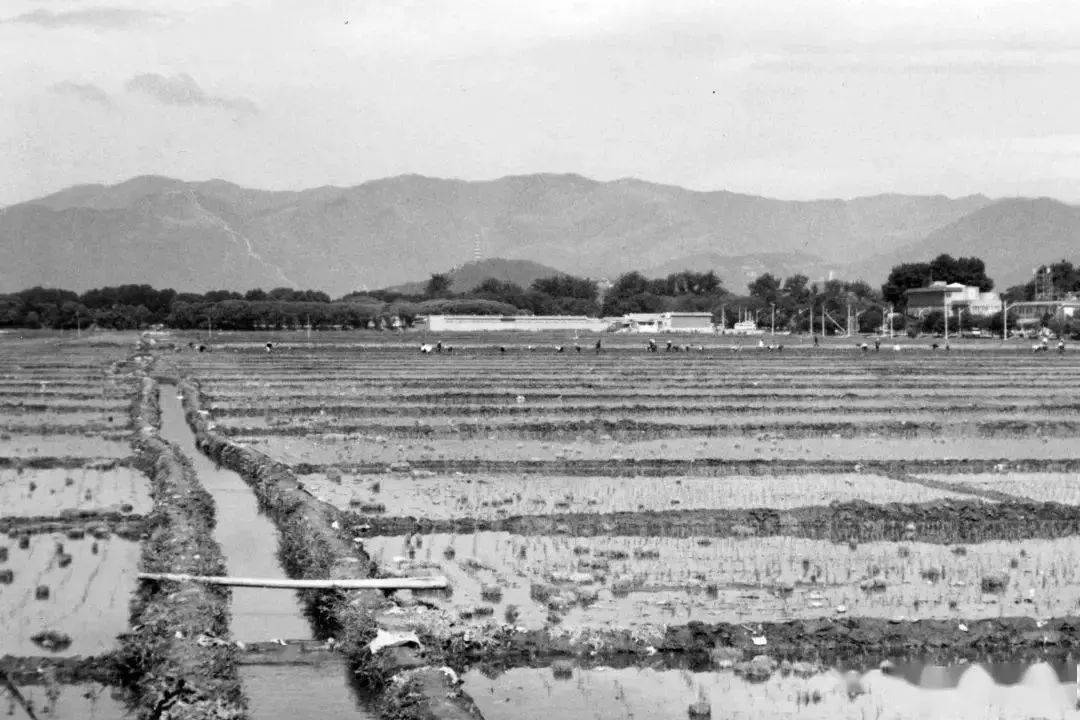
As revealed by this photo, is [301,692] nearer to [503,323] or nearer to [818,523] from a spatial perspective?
[818,523]

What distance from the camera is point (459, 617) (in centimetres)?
1120

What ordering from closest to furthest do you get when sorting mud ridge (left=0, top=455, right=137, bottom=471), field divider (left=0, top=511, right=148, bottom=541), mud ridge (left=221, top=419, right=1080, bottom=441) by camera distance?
field divider (left=0, top=511, right=148, bottom=541)
mud ridge (left=0, top=455, right=137, bottom=471)
mud ridge (left=221, top=419, right=1080, bottom=441)

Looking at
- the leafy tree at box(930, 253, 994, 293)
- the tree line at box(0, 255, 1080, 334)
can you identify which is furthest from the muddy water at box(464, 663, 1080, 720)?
the leafy tree at box(930, 253, 994, 293)

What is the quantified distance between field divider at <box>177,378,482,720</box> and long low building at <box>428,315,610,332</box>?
340 feet

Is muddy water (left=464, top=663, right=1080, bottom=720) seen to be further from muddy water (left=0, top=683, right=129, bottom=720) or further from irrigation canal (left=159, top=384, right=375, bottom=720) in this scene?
muddy water (left=0, top=683, right=129, bottom=720)

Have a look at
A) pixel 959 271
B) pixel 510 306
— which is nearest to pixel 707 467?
pixel 510 306

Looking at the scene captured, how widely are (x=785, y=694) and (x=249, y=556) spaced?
6.39 metres

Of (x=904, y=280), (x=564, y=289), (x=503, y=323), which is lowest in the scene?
(x=503, y=323)

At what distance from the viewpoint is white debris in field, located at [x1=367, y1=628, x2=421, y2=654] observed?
1002 cm

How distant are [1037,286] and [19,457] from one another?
146 meters

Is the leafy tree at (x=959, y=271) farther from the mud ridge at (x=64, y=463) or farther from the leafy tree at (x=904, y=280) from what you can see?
the mud ridge at (x=64, y=463)

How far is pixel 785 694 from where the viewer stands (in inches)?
386

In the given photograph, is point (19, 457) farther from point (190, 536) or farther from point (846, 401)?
point (846, 401)

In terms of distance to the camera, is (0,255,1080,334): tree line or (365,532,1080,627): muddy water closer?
(365,532,1080,627): muddy water
